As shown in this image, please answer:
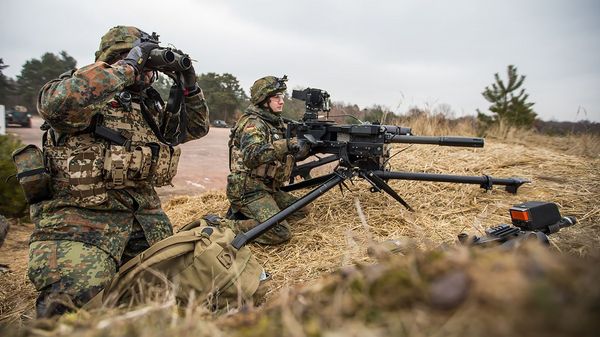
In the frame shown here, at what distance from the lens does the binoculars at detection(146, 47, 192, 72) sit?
2512 mm

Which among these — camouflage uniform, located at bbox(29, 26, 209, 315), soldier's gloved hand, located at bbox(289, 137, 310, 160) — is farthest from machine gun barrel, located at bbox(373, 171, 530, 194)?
camouflage uniform, located at bbox(29, 26, 209, 315)

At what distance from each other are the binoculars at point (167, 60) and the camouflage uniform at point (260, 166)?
46.2 inches

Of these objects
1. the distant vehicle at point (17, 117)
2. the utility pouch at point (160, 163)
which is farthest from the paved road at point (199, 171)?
the distant vehicle at point (17, 117)

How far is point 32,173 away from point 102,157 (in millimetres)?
405

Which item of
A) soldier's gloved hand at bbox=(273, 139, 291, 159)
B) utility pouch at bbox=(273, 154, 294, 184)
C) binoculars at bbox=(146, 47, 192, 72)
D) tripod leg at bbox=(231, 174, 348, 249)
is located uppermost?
binoculars at bbox=(146, 47, 192, 72)

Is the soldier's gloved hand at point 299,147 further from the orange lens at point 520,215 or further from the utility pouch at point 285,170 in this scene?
the orange lens at point 520,215

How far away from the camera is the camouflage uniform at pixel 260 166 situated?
11.9 ft

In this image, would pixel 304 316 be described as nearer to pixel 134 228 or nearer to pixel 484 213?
pixel 134 228

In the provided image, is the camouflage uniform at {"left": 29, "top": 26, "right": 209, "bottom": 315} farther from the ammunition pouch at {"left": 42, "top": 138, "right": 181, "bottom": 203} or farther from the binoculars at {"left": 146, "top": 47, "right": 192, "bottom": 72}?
the binoculars at {"left": 146, "top": 47, "right": 192, "bottom": 72}

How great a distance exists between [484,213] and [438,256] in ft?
11.3

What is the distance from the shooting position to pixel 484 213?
3779 millimetres

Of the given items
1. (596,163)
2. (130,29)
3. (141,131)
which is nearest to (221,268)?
(141,131)

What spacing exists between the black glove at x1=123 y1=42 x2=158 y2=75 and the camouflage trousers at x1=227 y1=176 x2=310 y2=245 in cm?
166

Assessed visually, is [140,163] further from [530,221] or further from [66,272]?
[530,221]
